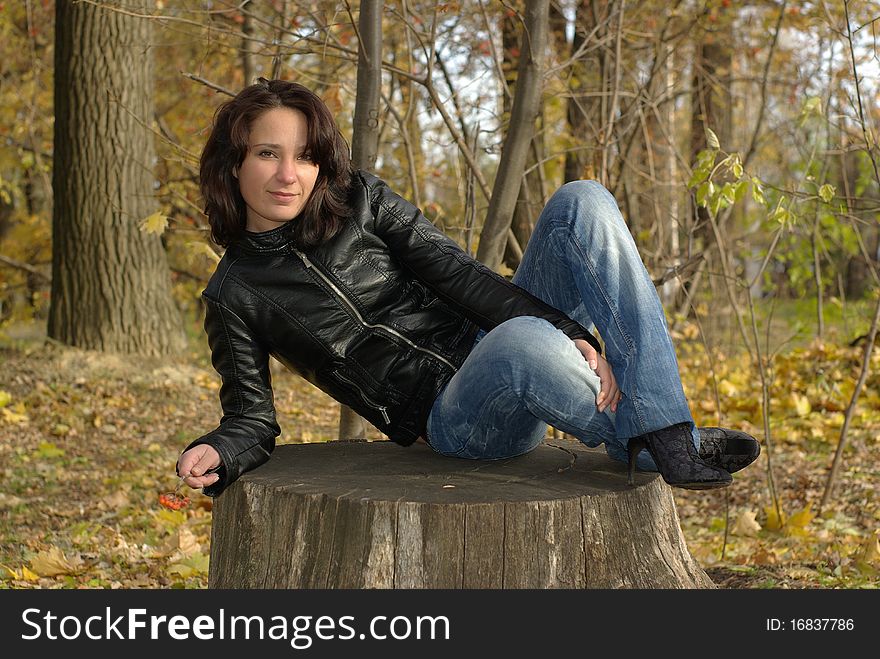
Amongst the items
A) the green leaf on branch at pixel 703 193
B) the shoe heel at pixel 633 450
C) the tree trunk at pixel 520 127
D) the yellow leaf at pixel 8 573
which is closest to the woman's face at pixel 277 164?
the shoe heel at pixel 633 450

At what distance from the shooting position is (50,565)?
3.86 m

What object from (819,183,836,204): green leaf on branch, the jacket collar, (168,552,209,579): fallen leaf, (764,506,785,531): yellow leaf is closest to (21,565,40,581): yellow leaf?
(168,552,209,579): fallen leaf

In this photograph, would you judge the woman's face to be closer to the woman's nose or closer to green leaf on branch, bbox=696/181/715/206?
the woman's nose

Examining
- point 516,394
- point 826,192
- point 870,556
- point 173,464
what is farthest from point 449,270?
point 173,464

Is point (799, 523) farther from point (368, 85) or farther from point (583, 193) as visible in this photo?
point (368, 85)

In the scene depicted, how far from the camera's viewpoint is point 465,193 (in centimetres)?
475

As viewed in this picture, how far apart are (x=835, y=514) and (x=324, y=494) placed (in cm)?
306

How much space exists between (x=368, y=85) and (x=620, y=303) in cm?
161

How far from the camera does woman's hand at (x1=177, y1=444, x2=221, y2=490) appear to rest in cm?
259

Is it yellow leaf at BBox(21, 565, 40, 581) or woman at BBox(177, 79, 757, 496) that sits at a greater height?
woman at BBox(177, 79, 757, 496)
